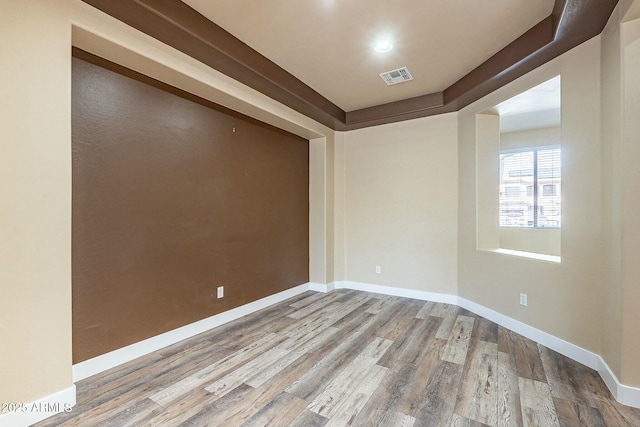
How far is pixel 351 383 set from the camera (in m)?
2.08

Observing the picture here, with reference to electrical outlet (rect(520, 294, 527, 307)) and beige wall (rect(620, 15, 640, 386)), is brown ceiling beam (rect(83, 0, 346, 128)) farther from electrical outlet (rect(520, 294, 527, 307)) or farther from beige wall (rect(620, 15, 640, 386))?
electrical outlet (rect(520, 294, 527, 307))

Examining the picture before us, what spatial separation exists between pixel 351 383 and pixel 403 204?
275 centimetres

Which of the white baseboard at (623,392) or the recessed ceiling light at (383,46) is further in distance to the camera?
the recessed ceiling light at (383,46)

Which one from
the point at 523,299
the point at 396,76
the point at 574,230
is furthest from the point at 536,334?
the point at 396,76

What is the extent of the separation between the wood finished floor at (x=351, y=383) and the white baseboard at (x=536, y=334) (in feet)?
0.22

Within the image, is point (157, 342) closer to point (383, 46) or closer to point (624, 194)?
point (383, 46)

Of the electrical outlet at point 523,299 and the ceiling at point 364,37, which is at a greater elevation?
the ceiling at point 364,37

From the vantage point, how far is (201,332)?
9.71 feet

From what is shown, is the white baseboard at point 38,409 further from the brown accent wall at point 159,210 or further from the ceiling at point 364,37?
the ceiling at point 364,37

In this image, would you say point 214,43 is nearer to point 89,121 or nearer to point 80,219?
point 89,121

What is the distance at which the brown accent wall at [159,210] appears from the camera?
2162 mm

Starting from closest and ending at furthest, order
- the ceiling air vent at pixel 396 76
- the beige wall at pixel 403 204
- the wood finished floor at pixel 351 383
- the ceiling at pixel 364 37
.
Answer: the wood finished floor at pixel 351 383
the ceiling at pixel 364 37
the ceiling air vent at pixel 396 76
the beige wall at pixel 403 204

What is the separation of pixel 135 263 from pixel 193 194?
2.74 feet

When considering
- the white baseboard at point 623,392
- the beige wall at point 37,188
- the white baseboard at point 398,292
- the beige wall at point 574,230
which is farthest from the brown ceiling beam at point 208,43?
the white baseboard at point 623,392
